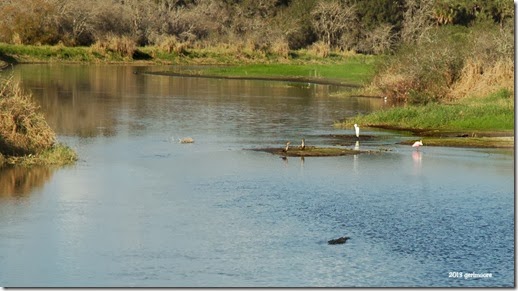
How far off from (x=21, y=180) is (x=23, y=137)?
8.76 feet

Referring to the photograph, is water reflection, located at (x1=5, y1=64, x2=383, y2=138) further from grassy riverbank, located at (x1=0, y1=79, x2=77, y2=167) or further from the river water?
grassy riverbank, located at (x1=0, y1=79, x2=77, y2=167)

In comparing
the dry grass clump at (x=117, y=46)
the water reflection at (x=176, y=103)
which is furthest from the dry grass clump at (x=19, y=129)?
the dry grass clump at (x=117, y=46)

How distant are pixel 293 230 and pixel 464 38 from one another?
114ft

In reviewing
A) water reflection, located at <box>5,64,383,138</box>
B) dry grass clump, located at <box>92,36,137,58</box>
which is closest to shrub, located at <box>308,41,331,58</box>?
dry grass clump, located at <box>92,36,137,58</box>

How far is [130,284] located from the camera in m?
18.1

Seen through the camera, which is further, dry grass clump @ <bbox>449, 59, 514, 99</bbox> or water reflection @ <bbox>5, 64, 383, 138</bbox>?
dry grass clump @ <bbox>449, 59, 514, 99</bbox>

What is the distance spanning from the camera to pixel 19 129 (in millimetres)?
29531

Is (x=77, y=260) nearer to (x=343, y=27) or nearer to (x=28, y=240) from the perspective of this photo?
(x=28, y=240)

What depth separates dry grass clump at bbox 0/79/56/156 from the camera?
2922 centimetres

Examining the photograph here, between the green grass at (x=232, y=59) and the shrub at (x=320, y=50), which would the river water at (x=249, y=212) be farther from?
the shrub at (x=320, y=50)

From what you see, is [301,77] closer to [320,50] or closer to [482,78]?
[320,50]

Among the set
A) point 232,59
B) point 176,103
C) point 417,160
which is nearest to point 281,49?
point 232,59

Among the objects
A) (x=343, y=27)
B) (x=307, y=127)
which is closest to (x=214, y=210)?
(x=307, y=127)

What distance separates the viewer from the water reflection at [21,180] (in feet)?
84.2
